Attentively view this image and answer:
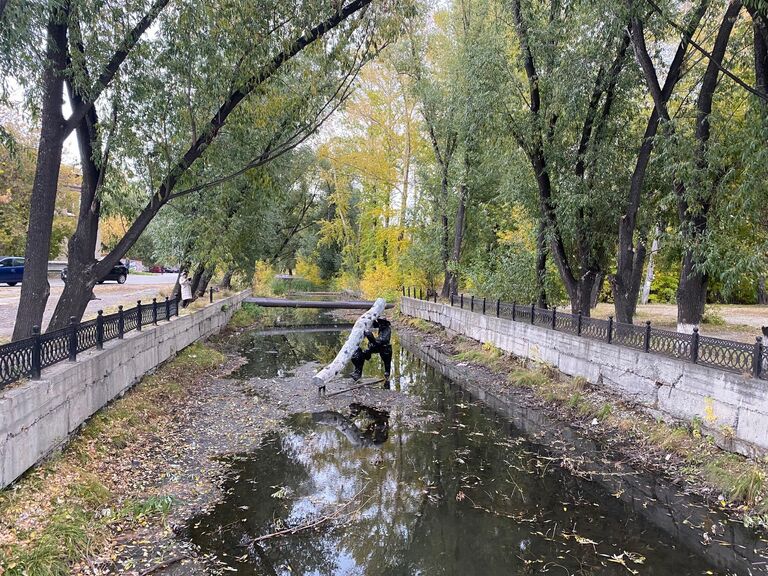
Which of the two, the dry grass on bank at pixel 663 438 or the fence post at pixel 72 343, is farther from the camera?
the fence post at pixel 72 343

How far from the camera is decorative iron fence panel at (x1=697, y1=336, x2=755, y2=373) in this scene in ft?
24.5

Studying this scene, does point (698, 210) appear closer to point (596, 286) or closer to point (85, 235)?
point (596, 286)

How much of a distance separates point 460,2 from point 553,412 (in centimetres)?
1826

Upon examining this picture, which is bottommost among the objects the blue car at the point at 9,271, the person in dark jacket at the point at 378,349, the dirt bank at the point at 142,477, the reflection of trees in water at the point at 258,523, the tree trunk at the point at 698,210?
the reflection of trees in water at the point at 258,523

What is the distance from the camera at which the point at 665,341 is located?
919cm

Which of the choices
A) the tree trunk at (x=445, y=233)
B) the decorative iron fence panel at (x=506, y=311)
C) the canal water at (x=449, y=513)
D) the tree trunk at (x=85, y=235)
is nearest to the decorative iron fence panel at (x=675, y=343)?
the decorative iron fence panel at (x=506, y=311)

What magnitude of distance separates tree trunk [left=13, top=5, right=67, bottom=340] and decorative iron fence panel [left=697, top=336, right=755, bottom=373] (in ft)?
34.0

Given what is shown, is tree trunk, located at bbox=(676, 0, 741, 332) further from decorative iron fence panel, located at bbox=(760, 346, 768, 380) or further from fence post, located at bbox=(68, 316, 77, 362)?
fence post, located at bbox=(68, 316, 77, 362)

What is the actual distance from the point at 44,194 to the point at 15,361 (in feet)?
9.58

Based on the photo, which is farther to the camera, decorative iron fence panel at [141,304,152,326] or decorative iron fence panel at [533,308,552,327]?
decorative iron fence panel at [533,308,552,327]

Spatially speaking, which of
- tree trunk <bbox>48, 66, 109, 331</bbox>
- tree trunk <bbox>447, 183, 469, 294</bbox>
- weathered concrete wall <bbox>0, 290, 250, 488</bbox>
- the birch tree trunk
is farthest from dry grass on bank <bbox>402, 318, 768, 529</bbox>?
tree trunk <bbox>447, 183, 469, 294</bbox>

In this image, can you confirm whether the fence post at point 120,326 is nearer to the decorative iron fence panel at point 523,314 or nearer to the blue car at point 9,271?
the decorative iron fence panel at point 523,314

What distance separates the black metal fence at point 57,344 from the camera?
5.80m

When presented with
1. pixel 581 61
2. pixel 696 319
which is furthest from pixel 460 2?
pixel 696 319
